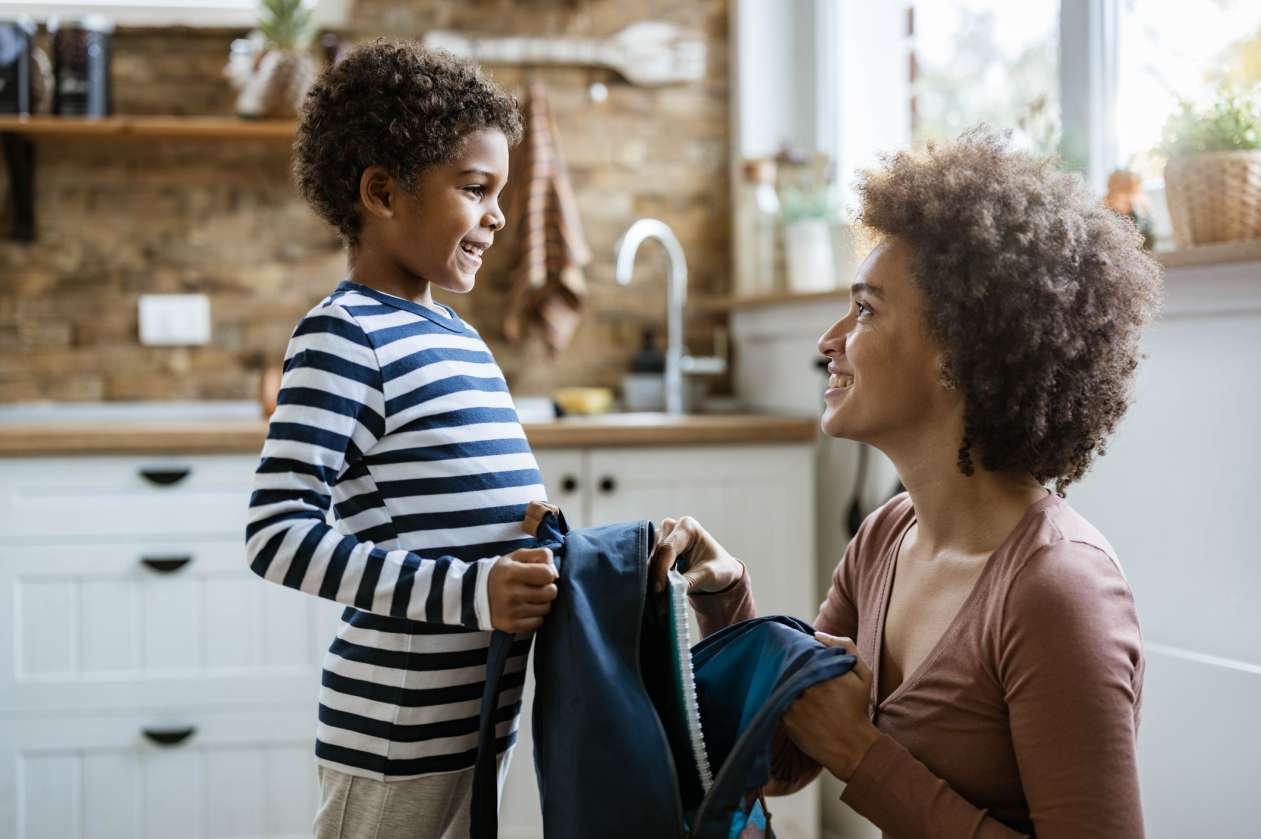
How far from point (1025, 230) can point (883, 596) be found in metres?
0.39

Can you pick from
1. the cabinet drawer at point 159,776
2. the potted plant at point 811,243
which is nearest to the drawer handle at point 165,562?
the cabinet drawer at point 159,776

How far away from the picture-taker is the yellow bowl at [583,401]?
278 cm

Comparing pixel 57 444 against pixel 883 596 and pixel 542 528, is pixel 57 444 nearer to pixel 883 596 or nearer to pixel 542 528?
pixel 542 528

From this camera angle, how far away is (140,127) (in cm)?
268

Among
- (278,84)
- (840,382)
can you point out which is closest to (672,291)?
(278,84)

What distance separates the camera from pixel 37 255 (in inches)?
112

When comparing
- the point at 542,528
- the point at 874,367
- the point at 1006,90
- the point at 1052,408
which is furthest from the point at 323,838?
the point at 1006,90

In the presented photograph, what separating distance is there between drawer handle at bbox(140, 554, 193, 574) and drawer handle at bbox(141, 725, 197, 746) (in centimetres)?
30

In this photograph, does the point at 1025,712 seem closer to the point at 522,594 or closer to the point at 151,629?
the point at 522,594

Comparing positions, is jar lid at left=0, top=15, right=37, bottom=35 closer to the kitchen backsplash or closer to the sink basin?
the kitchen backsplash

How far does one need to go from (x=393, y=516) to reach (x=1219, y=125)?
1.13 metres

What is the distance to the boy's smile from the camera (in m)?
1.23

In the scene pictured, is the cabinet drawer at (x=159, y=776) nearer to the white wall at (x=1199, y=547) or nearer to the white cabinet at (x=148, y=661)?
the white cabinet at (x=148, y=661)

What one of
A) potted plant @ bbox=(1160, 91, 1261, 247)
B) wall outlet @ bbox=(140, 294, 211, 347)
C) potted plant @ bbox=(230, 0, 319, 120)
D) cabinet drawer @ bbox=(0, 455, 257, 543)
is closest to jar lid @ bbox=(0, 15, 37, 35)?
potted plant @ bbox=(230, 0, 319, 120)
